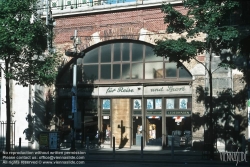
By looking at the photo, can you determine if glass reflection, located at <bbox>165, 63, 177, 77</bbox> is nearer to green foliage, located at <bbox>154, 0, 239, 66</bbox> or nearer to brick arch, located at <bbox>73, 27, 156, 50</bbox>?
brick arch, located at <bbox>73, 27, 156, 50</bbox>

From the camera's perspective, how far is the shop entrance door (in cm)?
2712

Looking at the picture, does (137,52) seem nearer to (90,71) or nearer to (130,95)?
(130,95)

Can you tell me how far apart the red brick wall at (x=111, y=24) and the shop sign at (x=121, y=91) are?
3.10m

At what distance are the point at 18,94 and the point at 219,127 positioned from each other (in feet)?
44.6

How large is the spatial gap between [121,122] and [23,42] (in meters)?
8.63

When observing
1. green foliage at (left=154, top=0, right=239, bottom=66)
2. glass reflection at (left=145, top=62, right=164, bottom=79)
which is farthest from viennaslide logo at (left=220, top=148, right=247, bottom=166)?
glass reflection at (left=145, top=62, right=164, bottom=79)

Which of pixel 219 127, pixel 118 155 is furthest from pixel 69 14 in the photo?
pixel 219 127

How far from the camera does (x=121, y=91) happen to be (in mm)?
27297

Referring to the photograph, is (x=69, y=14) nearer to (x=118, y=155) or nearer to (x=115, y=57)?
(x=115, y=57)

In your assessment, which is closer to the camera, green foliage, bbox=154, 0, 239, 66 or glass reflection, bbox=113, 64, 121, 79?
green foliage, bbox=154, 0, 239, 66

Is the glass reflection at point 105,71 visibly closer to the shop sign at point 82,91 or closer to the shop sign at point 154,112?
the shop sign at point 82,91

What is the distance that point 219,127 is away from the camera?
79.0ft

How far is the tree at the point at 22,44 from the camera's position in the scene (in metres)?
21.5

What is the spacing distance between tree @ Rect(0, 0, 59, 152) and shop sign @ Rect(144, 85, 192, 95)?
6.22 metres
